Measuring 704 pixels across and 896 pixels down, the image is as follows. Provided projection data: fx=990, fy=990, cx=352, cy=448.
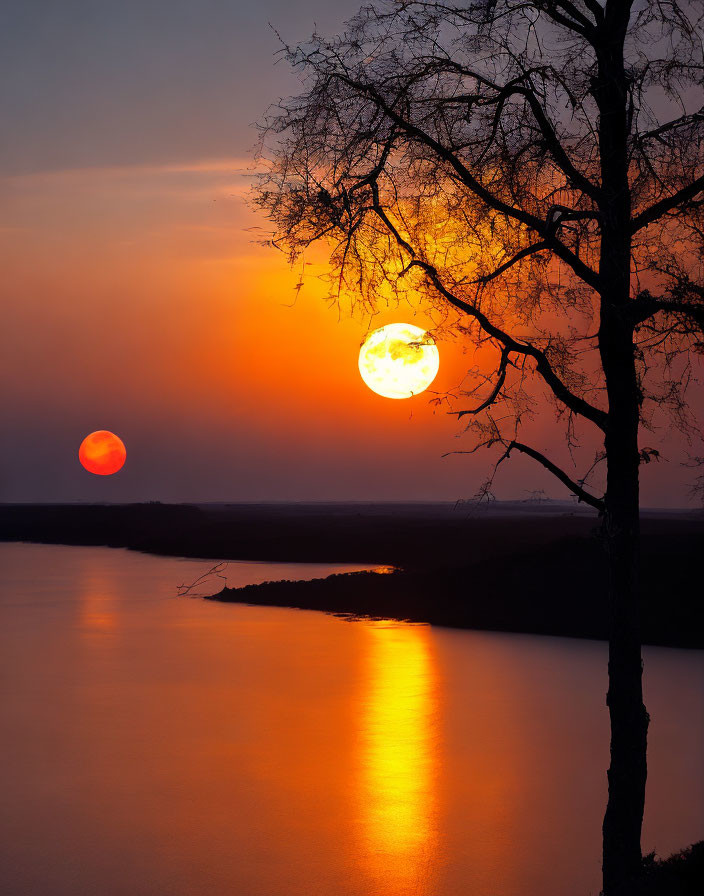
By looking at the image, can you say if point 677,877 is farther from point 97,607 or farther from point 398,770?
point 97,607

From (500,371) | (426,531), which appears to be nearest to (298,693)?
(500,371)

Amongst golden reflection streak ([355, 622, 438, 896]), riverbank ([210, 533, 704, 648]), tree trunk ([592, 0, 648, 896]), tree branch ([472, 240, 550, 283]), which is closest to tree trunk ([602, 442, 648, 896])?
tree trunk ([592, 0, 648, 896])

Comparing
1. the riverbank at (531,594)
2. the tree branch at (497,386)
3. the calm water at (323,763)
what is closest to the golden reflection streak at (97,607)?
the calm water at (323,763)

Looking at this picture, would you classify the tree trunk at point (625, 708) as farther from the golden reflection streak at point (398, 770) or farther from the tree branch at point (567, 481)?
the golden reflection streak at point (398, 770)

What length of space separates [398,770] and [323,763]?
148 cm

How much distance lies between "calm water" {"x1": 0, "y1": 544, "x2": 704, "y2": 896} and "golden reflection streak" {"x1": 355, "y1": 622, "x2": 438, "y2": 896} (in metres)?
0.05

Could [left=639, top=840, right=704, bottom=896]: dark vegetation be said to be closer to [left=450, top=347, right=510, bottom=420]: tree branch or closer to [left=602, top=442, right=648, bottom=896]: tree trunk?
[left=602, top=442, right=648, bottom=896]: tree trunk

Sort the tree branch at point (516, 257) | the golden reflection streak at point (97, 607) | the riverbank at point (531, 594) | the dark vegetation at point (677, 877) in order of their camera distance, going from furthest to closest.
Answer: the golden reflection streak at point (97, 607) → the riverbank at point (531, 594) → the tree branch at point (516, 257) → the dark vegetation at point (677, 877)

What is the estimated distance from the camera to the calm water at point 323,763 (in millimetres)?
13586

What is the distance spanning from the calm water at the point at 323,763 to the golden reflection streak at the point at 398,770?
5 centimetres

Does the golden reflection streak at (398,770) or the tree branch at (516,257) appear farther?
the golden reflection streak at (398,770)

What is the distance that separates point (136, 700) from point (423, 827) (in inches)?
506

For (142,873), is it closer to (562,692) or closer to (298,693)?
(298,693)

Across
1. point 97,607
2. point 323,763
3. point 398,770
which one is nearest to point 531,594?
point 398,770
